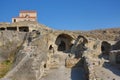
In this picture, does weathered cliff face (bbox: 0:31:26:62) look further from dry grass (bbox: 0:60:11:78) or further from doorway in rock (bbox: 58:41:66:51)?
doorway in rock (bbox: 58:41:66:51)

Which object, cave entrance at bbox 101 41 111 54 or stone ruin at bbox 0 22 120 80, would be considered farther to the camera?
cave entrance at bbox 101 41 111 54

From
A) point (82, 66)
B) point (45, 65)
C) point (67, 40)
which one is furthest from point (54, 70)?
point (67, 40)

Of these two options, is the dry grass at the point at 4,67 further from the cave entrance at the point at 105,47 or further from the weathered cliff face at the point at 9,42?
the cave entrance at the point at 105,47

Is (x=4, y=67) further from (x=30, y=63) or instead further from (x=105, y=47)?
(x=105, y=47)

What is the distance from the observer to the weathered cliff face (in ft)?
106

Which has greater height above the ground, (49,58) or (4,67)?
(49,58)

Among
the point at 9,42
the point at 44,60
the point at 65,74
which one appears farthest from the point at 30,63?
the point at 9,42

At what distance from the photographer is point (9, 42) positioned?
3384cm

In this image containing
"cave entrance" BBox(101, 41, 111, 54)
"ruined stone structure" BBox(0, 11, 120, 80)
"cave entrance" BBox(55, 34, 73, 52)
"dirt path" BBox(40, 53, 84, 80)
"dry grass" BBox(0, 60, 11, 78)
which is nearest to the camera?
"ruined stone structure" BBox(0, 11, 120, 80)

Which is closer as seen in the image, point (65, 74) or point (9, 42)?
point (65, 74)

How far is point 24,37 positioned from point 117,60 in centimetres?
1223

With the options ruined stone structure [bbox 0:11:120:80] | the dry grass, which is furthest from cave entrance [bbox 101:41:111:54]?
the dry grass

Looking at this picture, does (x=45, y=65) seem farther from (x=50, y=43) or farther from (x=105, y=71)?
(x=50, y=43)

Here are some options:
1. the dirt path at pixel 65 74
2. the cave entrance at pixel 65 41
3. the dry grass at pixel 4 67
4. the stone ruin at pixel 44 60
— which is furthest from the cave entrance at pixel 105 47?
the dry grass at pixel 4 67
